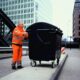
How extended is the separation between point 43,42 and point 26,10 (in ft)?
479

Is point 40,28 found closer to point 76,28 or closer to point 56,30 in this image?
point 56,30

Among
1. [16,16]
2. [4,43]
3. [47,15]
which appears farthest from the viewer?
[47,15]

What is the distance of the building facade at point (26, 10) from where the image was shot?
504 feet

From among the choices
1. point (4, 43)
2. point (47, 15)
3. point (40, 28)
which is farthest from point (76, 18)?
point (40, 28)

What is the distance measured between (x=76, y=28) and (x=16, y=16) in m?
32.2

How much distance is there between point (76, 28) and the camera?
173500 millimetres

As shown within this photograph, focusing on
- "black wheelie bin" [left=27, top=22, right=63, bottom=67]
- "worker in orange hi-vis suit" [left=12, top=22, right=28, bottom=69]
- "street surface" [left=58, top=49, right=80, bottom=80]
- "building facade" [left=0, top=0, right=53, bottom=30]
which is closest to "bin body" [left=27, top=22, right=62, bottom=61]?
"black wheelie bin" [left=27, top=22, right=63, bottom=67]

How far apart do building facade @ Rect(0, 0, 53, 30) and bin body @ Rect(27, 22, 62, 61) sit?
13715cm

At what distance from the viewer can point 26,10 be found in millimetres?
159000

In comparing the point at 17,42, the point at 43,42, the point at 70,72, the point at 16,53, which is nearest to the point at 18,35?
the point at 17,42

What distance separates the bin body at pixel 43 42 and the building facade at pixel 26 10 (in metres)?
137

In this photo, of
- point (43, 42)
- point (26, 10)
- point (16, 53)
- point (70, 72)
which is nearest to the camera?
point (16, 53)

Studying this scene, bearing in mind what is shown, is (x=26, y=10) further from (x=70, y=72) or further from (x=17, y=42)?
(x=17, y=42)

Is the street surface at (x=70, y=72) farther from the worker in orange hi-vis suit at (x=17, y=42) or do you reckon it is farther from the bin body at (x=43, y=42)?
the worker in orange hi-vis suit at (x=17, y=42)
